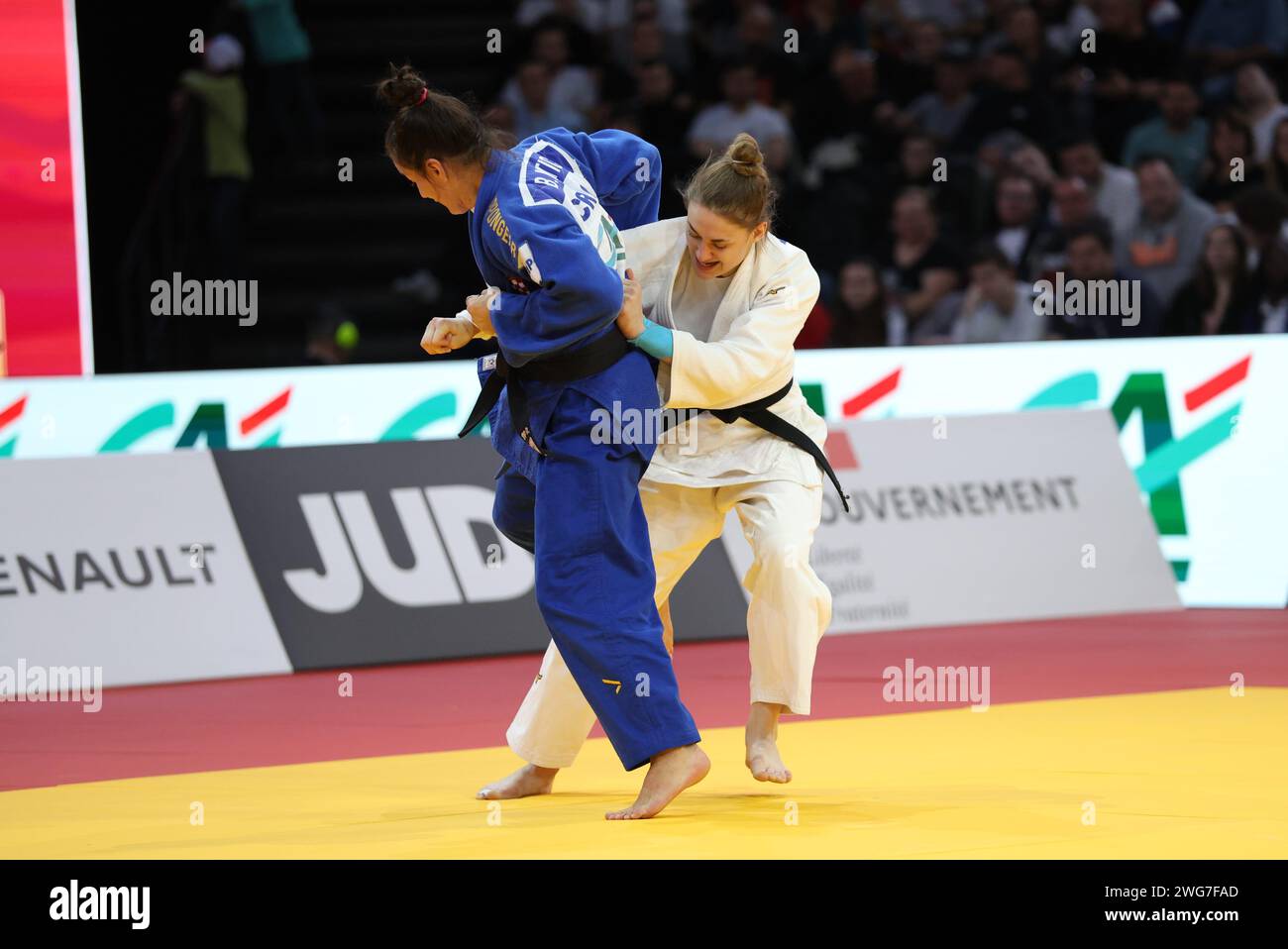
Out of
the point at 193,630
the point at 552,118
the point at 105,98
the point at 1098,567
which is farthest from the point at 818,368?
the point at 105,98

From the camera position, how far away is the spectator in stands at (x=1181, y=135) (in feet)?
35.0

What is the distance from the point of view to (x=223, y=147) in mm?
10789

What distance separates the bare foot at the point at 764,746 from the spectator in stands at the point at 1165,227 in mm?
6319

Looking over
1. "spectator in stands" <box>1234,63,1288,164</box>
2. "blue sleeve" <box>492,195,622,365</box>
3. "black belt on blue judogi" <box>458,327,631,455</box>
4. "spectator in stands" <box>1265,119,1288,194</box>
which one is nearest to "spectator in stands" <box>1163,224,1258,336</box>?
"spectator in stands" <box>1265,119,1288,194</box>

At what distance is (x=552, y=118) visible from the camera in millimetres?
11156

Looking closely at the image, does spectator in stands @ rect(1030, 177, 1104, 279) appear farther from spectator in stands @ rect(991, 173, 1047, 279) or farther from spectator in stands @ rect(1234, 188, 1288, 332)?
spectator in stands @ rect(1234, 188, 1288, 332)

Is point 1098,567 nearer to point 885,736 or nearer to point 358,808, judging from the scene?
point 885,736

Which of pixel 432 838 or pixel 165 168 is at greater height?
pixel 165 168

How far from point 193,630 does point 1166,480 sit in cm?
426

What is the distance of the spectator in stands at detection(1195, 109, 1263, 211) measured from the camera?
34.1 feet

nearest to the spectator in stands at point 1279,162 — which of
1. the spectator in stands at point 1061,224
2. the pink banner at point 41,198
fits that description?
the spectator in stands at point 1061,224

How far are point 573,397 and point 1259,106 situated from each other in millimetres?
7838

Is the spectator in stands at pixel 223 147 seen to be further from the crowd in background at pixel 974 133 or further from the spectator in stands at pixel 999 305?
the spectator in stands at pixel 999 305

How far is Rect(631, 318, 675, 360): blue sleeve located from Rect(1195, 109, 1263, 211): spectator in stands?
7225mm
